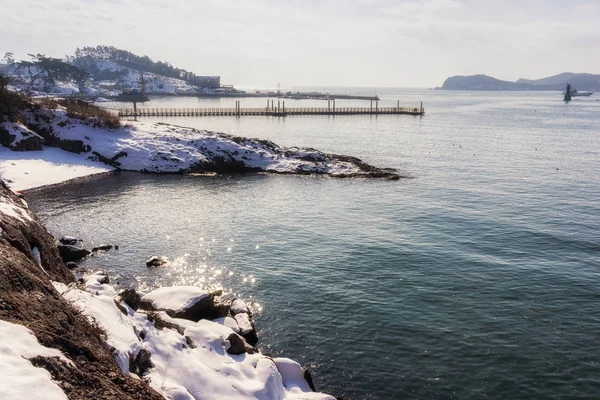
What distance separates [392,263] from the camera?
27984mm

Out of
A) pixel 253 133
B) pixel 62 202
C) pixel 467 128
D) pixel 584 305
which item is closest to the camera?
pixel 584 305

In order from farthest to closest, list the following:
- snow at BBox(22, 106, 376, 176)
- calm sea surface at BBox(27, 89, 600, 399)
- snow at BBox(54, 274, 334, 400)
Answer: snow at BBox(22, 106, 376, 176) → calm sea surface at BBox(27, 89, 600, 399) → snow at BBox(54, 274, 334, 400)

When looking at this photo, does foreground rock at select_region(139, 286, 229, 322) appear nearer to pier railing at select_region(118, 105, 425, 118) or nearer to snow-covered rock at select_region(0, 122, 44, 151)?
snow-covered rock at select_region(0, 122, 44, 151)

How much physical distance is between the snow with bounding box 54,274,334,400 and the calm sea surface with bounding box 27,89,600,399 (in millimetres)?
2398

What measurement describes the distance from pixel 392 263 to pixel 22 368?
22.7 metres

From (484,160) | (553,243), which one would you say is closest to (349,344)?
(553,243)

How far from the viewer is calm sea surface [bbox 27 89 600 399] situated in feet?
59.0

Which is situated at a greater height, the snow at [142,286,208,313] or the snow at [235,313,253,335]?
the snow at [142,286,208,313]

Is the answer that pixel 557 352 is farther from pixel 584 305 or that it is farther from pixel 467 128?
pixel 467 128

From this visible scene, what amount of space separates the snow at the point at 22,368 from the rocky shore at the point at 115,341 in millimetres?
20

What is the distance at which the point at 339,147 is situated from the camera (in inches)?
3228

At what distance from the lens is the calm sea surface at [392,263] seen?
A: 59.0ft

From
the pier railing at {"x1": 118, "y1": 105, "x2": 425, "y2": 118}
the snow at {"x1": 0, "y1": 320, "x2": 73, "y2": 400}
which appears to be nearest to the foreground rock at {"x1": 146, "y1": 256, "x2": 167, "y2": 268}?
the snow at {"x1": 0, "y1": 320, "x2": 73, "y2": 400}

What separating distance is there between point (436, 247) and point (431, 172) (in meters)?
30.7
